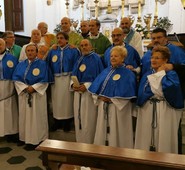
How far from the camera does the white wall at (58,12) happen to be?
369 inches

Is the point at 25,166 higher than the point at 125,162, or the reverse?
the point at 125,162

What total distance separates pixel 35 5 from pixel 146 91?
9.63 meters

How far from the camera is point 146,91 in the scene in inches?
117

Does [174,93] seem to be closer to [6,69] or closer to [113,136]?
[113,136]

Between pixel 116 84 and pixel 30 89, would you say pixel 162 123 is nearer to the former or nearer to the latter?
pixel 116 84

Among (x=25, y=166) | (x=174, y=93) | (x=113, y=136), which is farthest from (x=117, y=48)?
(x=25, y=166)

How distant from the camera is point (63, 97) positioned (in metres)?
3.86

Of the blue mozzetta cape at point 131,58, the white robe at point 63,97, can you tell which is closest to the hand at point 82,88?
the white robe at point 63,97

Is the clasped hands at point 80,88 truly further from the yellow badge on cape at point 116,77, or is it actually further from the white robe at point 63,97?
the yellow badge on cape at point 116,77

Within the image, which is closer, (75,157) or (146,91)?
(75,157)

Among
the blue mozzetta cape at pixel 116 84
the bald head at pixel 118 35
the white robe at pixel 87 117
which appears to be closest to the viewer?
the blue mozzetta cape at pixel 116 84

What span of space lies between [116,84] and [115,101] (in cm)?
20

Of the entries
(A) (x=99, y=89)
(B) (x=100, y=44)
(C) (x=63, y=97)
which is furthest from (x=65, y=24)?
(A) (x=99, y=89)

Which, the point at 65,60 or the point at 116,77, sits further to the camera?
the point at 65,60
